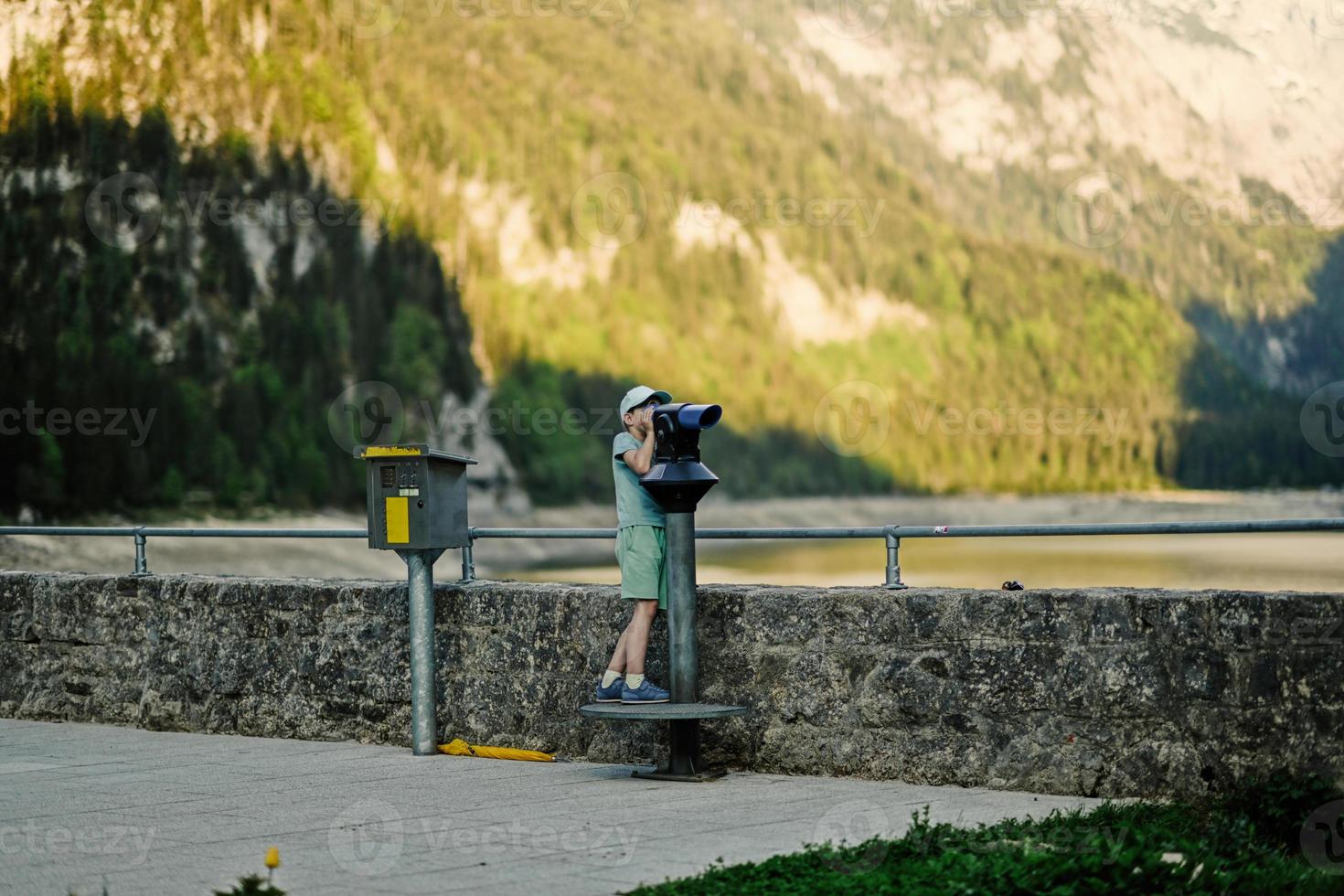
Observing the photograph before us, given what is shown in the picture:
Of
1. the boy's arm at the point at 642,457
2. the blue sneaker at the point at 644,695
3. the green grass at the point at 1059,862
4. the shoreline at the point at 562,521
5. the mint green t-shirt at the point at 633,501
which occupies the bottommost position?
the shoreline at the point at 562,521

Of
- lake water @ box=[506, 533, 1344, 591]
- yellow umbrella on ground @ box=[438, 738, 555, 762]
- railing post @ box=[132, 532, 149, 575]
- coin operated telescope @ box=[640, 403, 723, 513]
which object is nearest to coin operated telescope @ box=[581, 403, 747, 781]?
coin operated telescope @ box=[640, 403, 723, 513]

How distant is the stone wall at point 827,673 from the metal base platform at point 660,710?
A: 0.47 meters

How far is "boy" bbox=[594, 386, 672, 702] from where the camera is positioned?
8.66 meters

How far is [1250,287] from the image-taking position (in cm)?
19700

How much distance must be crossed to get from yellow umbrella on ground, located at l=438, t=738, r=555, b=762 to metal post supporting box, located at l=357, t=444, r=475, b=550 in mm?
990

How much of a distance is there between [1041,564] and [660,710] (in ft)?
327

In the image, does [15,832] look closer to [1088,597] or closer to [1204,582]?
[1088,597]

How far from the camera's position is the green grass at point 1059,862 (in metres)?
6.02

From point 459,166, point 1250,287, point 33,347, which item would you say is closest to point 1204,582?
point 33,347

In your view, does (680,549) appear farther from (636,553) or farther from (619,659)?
(619,659)

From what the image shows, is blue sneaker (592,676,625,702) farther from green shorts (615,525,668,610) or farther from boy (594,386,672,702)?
green shorts (615,525,668,610)

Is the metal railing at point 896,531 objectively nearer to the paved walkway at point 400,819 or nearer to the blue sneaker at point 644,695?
the blue sneaker at point 644,695

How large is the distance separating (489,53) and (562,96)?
697 cm

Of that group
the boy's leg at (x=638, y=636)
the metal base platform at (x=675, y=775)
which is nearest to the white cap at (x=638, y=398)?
the boy's leg at (x=638, y=636)
